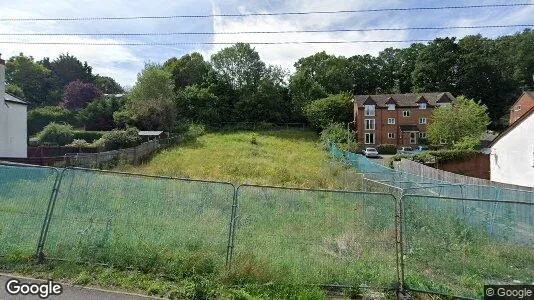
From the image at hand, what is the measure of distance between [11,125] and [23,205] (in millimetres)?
23659

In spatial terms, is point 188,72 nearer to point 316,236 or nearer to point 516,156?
point 516,156

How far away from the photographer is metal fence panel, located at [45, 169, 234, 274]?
18.3 ft

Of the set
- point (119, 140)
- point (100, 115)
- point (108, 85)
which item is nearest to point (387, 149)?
point (119, 140)

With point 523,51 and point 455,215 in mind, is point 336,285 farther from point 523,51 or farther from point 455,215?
point 523,51

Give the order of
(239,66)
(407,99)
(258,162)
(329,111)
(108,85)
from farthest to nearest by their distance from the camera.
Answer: (108,85)
(239,66)
(329,111)
(407,99)
(258,162)

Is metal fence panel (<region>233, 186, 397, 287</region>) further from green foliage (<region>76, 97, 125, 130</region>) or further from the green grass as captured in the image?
green foliage (<region>76, 97, 125, 130</region>)

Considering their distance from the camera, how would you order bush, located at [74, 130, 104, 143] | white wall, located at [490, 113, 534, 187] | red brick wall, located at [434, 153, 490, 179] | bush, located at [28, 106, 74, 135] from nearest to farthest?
1. white wall, located at [490, 113, 534, 187]
2. red brick wall, located at [434, 153, 490, 179]
3. bush, located at [74, 130, 104, 143]
4. bush, located at [28, 106, 74, 135]

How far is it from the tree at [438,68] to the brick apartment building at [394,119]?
19.1 m

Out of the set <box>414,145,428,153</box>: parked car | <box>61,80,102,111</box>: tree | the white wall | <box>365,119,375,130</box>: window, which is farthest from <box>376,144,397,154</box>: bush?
<box>61,80,102,111</box>: tree

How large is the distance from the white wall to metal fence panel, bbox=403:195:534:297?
51.6ft

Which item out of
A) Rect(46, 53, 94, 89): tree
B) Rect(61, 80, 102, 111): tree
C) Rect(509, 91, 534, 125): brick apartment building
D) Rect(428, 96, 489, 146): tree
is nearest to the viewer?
Rect(428, 96, 489, 146): tree

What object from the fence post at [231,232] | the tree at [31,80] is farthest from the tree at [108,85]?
the fence post at [231,232]

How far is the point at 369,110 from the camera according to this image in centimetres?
5069

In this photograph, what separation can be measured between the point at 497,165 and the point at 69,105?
61.3 meters
